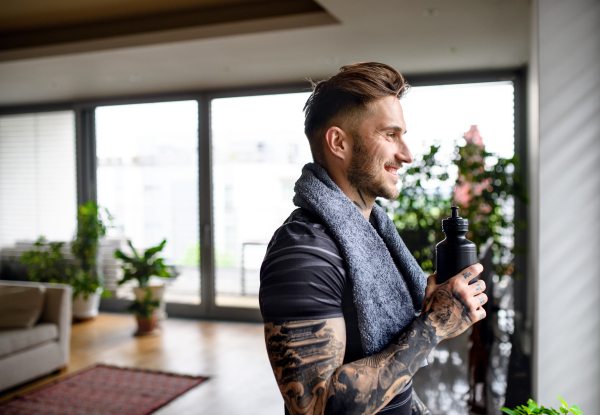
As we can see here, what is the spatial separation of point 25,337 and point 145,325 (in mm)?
1335

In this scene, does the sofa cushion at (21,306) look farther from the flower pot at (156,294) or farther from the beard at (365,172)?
the beard at (365,172)

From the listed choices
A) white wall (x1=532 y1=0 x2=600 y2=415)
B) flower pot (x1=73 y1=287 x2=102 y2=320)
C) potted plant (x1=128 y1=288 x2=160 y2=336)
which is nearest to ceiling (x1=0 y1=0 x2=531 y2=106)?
white wall (x1=532 y1=0 x2=600 y2=415)

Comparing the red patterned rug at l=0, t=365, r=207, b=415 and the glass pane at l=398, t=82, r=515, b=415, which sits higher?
the glass pane at l=398, t=82, r=515, b=415

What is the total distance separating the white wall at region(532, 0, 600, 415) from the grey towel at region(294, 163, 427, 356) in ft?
4.63

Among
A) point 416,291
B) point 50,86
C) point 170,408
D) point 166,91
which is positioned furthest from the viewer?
point 166,91

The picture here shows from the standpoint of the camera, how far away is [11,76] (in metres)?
4.27

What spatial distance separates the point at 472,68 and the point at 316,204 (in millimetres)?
3622

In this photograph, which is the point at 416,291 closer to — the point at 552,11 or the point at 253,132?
the point at 552,11

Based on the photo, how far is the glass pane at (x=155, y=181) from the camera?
5082mm

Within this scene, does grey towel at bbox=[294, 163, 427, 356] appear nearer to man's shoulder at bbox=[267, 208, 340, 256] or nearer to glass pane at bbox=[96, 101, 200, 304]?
man's shoulder at bbox=[267, 208, 340, 256]

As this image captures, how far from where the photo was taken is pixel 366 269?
3.07ft

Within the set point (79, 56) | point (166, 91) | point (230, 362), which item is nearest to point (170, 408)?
point (230, 362)

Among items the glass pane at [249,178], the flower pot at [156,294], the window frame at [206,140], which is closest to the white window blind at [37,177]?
the window frame at [206,140]

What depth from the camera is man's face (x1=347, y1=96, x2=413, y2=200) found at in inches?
39.7
